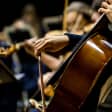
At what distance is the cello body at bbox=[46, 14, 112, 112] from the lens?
1597mm

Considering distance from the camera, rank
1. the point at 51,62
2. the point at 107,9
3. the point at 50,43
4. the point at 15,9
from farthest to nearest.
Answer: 1. the point at 15,9
2. the point at 51,62
3. the point at 50,43
4. the point at 107,9

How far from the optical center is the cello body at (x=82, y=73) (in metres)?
1.60

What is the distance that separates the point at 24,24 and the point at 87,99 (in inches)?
133

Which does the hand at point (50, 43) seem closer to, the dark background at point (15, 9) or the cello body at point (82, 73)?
the cello body at point (82, 73)

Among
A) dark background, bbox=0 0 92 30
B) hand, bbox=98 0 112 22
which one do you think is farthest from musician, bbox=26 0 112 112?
dark background, bbox=0 0 92 30

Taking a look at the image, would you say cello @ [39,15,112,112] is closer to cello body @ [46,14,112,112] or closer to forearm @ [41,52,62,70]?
cello body @ [46,14,112,112]

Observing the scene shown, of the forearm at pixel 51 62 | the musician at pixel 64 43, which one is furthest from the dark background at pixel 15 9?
the musician at pixel 64 43

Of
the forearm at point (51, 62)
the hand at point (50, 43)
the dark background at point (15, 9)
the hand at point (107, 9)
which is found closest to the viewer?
the hand at point (107, 9)

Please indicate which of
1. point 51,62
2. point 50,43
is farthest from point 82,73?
point 51,62

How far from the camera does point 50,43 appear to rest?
177 centimetres

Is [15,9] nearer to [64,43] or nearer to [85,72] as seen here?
[64,43]

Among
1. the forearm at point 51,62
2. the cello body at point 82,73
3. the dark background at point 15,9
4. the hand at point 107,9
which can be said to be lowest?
the dark background at point 15,9

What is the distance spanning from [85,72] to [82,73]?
0.02 m

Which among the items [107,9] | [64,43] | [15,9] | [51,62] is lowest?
[15,9]
